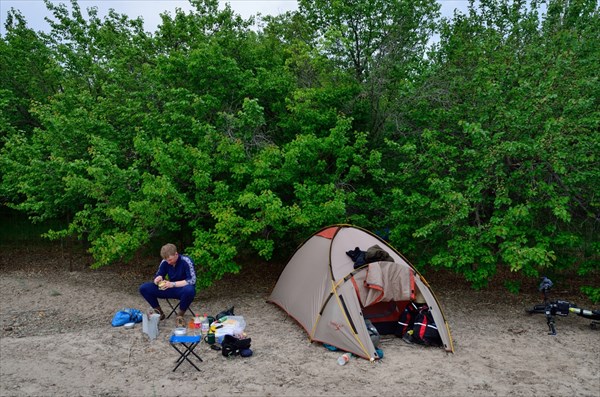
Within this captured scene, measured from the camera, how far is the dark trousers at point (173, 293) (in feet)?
22.6

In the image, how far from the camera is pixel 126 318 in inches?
275

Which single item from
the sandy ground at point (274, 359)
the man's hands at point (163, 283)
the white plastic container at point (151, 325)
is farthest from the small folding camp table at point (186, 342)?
the man's hands at point (163, 283)

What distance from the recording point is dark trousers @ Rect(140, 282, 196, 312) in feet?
22.6

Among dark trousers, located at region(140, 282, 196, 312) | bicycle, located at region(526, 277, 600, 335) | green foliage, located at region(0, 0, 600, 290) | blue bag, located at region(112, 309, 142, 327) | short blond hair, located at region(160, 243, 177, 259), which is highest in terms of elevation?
green foliage, located at region(0, 0, 600, 290)

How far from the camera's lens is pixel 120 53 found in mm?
11391

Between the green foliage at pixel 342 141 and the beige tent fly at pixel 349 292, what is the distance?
0.97m

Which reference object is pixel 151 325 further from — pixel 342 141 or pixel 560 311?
pixel 560 311

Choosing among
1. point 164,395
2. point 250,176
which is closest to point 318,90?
point 250,176

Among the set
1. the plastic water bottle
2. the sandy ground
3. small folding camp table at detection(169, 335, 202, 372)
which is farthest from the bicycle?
small folding camp table at detection(169, 335, 202, 372)

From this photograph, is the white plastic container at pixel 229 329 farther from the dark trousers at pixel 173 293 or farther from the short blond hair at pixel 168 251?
the short blond hair at pixel 168 251

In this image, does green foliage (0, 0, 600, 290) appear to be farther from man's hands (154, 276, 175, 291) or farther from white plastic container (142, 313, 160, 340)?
white plastic container (142, 313, 160, 340)

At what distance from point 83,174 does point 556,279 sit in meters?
10.1

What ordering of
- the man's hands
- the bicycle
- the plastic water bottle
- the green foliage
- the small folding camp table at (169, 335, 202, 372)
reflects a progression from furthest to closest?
the green foliage → the bicycle → the man's hands → the plastic water bottle → the small folding camp table at (169, 335, 202, 372)

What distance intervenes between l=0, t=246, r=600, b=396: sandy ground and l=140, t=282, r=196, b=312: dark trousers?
43 centimetres
